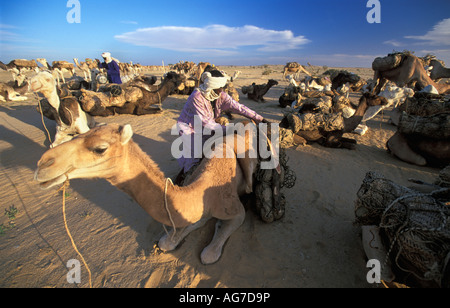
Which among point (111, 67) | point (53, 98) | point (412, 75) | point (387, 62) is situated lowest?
point (53, 98)

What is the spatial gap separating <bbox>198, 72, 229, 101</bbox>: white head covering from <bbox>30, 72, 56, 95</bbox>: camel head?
444 cm

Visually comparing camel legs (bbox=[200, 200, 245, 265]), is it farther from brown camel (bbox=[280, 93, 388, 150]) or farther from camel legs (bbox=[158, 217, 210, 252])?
brown camel (bbox=[280, 93, 388, 150])

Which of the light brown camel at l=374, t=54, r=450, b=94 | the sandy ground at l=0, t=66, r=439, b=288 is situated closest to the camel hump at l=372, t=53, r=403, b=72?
the light brown camel at l=374, t=54, r=450, b=94

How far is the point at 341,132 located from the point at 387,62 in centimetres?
656

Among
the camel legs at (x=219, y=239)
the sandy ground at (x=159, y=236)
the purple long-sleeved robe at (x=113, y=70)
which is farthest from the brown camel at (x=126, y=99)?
the camel legs at (x=219, y=239)

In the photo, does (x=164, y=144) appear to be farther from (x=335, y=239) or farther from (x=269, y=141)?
(x=335, y=239)

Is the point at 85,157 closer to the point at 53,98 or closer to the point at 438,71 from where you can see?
the point at 53,98

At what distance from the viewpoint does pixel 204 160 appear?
8.45 ft

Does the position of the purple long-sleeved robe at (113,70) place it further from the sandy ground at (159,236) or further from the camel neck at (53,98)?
the sandy ground at (159,236)

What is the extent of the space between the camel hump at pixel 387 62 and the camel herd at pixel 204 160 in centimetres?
5

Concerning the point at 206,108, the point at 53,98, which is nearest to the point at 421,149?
the point at 206,108

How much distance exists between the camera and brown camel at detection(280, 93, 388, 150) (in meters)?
5.70

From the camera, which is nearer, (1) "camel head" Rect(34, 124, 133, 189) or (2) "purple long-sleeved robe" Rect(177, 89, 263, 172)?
(1) "camel head" Rect(34, 124, 133, 189)
